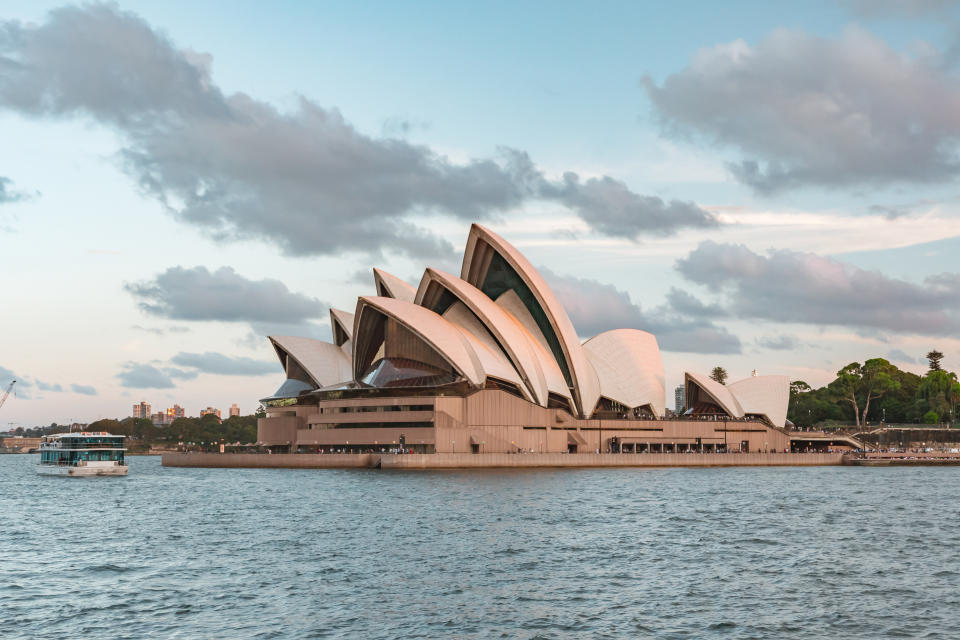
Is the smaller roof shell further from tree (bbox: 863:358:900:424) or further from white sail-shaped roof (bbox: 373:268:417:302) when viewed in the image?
tree (bbox: 863:358:900:424)

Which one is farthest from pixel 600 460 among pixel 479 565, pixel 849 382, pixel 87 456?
pixel 849 382

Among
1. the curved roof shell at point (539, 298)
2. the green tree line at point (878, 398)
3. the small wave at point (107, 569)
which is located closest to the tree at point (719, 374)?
the green tree line at point (878, 398)

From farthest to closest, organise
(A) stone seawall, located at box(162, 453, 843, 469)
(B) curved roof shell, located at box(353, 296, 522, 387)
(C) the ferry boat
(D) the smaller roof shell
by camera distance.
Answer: (B) curved roof shell, located at box(353, 296, 522, 387), (D) the smaller roof shell, (A) stone seawall, located at box(162, 453, 843, 469), (C) the ferry boat

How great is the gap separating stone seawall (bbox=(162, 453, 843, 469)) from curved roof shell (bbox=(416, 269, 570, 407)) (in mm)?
6990

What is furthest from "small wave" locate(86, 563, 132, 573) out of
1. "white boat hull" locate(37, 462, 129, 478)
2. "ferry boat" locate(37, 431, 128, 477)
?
"white boat hull" locate(37, 462, 129, 478)

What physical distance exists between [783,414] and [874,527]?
69072 millimetres

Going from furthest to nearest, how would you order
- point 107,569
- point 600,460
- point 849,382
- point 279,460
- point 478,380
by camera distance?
point 849,382
point 600,460
point 279,460
point 478,380
point 107,569

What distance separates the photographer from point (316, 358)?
9906 cm

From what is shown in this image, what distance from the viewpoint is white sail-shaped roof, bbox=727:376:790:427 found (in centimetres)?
10562

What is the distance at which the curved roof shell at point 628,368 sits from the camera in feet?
321

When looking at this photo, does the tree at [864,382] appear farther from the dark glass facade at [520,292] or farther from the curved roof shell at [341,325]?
the curved roof shell at [341,325]

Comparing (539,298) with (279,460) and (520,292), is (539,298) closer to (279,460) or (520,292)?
(520,292)

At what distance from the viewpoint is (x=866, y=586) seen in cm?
2670

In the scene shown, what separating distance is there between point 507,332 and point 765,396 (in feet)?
122
